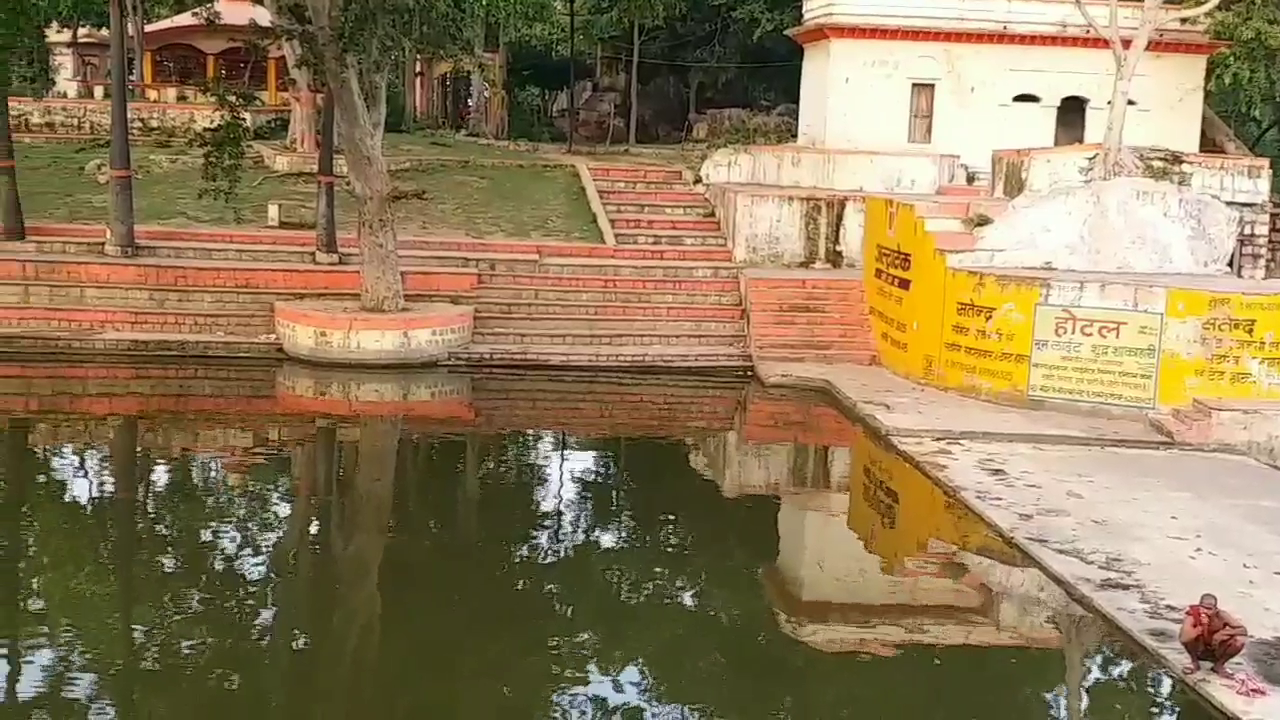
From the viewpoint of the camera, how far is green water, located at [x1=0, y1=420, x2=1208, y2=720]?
6.63 metres

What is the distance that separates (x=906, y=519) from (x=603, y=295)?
761cm

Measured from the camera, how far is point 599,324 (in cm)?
1622

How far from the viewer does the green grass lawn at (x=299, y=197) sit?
61.2 ft

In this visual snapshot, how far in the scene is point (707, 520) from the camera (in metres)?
9.92

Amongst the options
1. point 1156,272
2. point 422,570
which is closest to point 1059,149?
point 1156,272

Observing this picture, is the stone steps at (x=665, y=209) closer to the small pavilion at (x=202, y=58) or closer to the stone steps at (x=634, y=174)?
the stone steps at (x=634, y=174)

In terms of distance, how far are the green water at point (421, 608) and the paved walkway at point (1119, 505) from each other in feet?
2.46

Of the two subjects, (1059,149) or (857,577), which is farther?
(1059,149)

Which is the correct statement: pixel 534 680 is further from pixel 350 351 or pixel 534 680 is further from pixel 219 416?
pixel 350 351

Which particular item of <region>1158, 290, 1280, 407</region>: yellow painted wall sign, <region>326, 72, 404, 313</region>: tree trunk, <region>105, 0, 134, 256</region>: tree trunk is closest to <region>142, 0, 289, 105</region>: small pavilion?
<region>105, 0, 134, 256</region>: tree trunk

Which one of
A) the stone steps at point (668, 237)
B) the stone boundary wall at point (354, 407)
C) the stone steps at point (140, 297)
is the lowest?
the stone boundary wall at point (354, 407)

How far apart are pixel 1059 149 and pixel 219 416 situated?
12.5 meters

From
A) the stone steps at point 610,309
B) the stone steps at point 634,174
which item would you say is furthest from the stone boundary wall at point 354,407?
the stone steps at point 634,174

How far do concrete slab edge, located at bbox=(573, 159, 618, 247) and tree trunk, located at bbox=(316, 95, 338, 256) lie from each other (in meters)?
3.86
